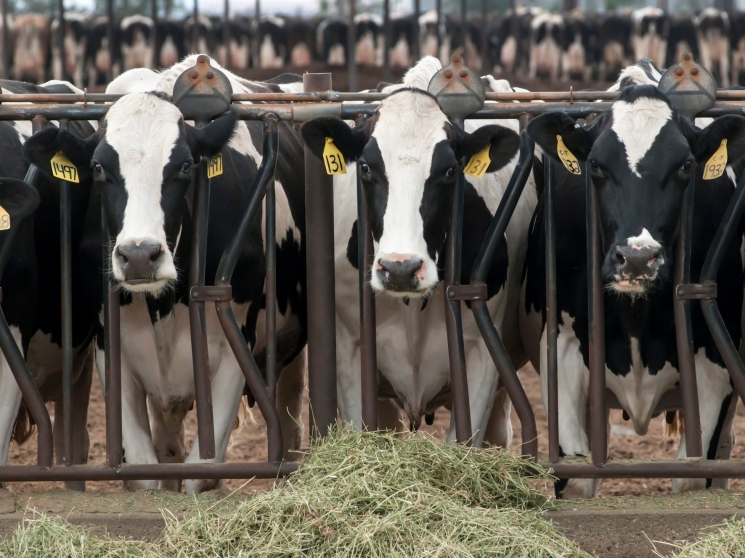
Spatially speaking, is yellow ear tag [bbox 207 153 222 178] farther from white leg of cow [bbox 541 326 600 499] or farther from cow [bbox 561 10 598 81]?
cow [bbox 561 10 598 81]

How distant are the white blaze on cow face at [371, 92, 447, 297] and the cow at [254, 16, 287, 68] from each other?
2352 centimetres

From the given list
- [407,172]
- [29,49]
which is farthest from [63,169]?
[29,49]

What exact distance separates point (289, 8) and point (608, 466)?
54785 mm

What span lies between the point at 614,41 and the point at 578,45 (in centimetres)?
93

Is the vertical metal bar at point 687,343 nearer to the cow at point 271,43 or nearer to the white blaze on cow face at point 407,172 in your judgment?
the white blaze on cow face at point 407,172

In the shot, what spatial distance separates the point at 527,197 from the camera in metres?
5.58

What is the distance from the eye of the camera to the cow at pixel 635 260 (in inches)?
172

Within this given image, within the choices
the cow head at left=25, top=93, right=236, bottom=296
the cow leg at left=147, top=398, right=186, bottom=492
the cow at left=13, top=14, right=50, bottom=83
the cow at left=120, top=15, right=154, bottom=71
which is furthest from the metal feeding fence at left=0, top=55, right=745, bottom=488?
the cow at left=120, top=15, right=154, bottom=71

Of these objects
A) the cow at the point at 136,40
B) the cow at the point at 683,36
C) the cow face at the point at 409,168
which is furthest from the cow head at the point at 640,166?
the cow at the point at 136,40

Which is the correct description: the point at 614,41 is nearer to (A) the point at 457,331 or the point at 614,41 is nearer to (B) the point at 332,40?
(B) the point at 332,40

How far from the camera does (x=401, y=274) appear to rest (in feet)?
13.6

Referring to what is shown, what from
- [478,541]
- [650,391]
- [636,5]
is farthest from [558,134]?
[636,5]

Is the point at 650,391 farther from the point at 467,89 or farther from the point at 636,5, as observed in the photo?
the point at 636,5

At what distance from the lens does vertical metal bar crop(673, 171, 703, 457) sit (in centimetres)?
443
